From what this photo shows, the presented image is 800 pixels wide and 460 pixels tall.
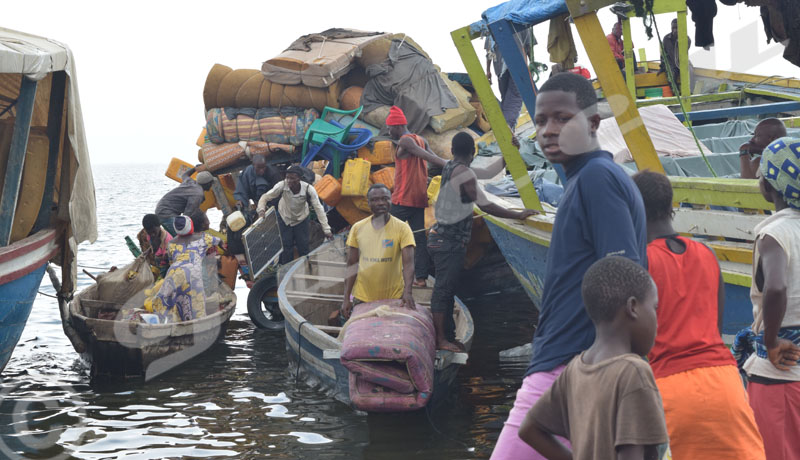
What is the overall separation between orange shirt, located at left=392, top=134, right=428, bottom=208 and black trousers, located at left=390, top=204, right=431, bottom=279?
8cm

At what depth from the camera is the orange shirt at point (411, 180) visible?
8172mm

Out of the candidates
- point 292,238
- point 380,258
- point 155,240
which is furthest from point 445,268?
point 292,238

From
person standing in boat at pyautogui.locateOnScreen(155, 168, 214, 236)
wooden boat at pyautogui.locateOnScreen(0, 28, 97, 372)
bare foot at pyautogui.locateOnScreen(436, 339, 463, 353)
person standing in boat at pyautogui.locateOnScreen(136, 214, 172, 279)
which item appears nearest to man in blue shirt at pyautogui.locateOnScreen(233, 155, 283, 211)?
person standing in boat at pyautogui.locateOnScreen(155, 168, 214, 236)

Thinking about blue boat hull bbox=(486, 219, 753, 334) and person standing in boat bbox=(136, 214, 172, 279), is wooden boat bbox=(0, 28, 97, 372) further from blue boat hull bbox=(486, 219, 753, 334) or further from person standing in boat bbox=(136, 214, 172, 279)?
blue boat hull bbox=(486, 219, 753, 334)

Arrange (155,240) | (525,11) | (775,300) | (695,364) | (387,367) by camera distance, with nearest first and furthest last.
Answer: (695,364) < (775,300) < (387,367) < (525,11) < (155,240)

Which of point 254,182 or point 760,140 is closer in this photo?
point 760,140

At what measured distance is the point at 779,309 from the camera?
290cm

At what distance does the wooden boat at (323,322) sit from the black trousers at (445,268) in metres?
0.42

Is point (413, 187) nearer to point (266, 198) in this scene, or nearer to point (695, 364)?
point (266, 198)

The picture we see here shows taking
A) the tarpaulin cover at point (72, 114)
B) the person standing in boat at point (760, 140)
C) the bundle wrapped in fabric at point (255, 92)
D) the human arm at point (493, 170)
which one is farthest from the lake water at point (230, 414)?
the bundle wrapped in fabric at point (255, 92)

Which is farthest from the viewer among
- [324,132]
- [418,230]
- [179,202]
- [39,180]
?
[324,132]

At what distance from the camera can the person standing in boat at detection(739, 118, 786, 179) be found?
5430 millimetres

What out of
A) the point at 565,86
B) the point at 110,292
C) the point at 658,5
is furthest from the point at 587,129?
the point at 658,5

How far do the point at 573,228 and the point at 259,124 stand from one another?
11039 millimetres
